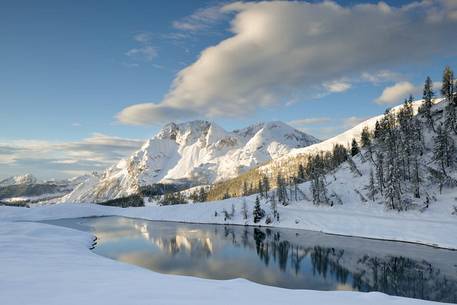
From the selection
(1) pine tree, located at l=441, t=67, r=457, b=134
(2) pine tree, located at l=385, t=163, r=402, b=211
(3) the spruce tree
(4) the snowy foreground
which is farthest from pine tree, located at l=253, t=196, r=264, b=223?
(4) the snowy foreground

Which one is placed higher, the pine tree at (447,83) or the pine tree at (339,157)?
the pine tree at (447,83)

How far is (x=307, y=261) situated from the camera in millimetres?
57906

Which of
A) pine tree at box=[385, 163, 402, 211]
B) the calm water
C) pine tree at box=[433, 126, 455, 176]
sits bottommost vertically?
the calm water

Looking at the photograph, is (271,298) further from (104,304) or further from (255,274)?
(255,274)

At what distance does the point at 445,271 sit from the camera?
46.7 meters

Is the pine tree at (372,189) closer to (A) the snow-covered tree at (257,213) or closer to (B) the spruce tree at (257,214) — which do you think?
(A) the snow-covered tree at (257,213)

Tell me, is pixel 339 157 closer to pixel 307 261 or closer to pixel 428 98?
pixel 428 98

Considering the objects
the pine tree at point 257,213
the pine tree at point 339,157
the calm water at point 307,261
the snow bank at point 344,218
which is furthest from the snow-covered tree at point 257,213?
the pine tree at point 339,157

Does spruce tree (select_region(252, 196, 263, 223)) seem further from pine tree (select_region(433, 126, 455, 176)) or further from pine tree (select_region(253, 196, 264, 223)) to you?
pine tree (select_region(433, 126, 455, 176))

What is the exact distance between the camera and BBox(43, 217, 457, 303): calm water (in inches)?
1642

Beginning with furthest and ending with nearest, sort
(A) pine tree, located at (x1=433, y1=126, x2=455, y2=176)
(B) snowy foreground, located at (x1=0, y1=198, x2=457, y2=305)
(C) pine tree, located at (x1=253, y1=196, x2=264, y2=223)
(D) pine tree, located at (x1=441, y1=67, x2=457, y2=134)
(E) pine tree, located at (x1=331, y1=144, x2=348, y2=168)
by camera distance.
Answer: (E) pine tree, located at (x1=331, y1=144, x2=348, y2=168), (C) pine tree, located at (x1=253, y1=196, x2=264, y2=223), (D) pine tree, located at (x1=441, y1=67, x2=457, y2=134), (A) pine tree, located at (x1=433, y1=126, x2=455, y2=176), (B) snowy foreground, located at (x1=0, y1=198, x2=457, y2=305)

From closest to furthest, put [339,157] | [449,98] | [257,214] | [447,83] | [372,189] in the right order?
[372,189], [449,98], [447,83], [257,214], [339,157]

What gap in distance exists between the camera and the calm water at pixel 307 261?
4171cm

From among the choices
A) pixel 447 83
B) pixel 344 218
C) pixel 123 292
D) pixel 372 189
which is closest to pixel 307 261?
pixel 344 218
